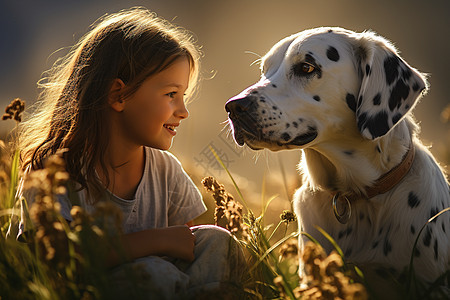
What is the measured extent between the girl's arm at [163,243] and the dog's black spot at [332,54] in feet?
4.14

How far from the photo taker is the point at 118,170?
9.98 ft

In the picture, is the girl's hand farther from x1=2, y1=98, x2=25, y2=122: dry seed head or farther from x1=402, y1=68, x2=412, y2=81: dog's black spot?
x1=402, y1=68, x2=412, y2=81: dog's black spot

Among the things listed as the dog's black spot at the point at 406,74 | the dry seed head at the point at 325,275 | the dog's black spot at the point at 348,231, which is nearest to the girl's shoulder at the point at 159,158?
the dog's black spot at the point at 348,231

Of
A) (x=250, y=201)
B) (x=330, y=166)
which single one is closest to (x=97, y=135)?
(x=330, y=166)

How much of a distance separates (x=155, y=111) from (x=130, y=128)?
0.64 feet

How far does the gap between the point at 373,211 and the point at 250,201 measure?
321 cm

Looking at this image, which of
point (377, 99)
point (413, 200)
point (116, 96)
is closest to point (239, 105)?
point (377, 99)

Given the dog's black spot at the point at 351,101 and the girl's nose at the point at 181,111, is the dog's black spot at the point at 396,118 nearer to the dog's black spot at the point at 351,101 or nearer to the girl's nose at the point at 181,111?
the dog's black spot at the point at 351,101

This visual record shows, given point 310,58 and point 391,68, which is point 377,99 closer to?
point 391,68

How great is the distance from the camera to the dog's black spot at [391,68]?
107 inches

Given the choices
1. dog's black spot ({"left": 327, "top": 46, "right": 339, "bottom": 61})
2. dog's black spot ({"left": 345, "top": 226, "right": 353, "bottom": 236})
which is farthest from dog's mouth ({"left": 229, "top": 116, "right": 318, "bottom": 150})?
dog's black spot ({"left": 345, "top": 226, "right": 353, "bottom": 236})

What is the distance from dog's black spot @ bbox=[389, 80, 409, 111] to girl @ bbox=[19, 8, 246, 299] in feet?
3.82

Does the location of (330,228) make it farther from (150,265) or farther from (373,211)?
(150,265)

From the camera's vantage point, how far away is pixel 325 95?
8.91ft
